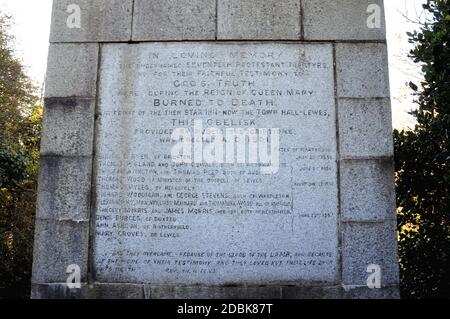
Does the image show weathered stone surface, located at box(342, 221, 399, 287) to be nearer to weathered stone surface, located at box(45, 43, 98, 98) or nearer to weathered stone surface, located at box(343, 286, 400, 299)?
weathered stone surface, located at box(343, 286, 400, 299)

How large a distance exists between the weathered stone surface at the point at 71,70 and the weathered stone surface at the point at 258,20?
4.54ft

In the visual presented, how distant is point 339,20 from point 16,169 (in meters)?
9.53

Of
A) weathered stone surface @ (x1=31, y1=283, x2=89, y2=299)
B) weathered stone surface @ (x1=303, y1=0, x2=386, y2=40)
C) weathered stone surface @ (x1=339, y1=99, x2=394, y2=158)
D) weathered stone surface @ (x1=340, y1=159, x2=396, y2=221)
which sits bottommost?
weathered stone surface @ (x1=31, y1=283, x2=89, y2=299)

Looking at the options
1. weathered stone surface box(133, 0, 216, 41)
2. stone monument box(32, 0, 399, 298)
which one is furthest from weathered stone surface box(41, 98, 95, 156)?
weathered stone surface box(133, 0, 216, 41)

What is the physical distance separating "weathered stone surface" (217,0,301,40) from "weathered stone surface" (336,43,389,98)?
540 mm

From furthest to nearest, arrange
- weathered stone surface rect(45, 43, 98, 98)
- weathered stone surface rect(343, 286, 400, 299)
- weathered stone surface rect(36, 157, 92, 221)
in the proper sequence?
weathered stone surface rect(45, 43, 98, 98) < weathered stone surface rect(36, 157, 92, 221) < weathered stone surface rect(343, 286, 400, 299)

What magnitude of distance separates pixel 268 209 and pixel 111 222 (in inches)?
60.6

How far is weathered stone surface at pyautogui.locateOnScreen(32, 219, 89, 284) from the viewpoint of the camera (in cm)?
444

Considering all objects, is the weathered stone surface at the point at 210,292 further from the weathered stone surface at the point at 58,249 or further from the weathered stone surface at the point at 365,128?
the weathered stone surface at the point at 365,128

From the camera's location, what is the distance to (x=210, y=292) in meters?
4.32

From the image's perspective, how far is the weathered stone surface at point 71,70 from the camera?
4742mm

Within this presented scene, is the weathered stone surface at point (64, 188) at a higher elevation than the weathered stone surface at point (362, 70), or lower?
lower

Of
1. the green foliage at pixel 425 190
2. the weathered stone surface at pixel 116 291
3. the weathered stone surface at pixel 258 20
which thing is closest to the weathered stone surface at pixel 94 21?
the weathered stone surface at pixel 258 20

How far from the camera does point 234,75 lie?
469 cm
